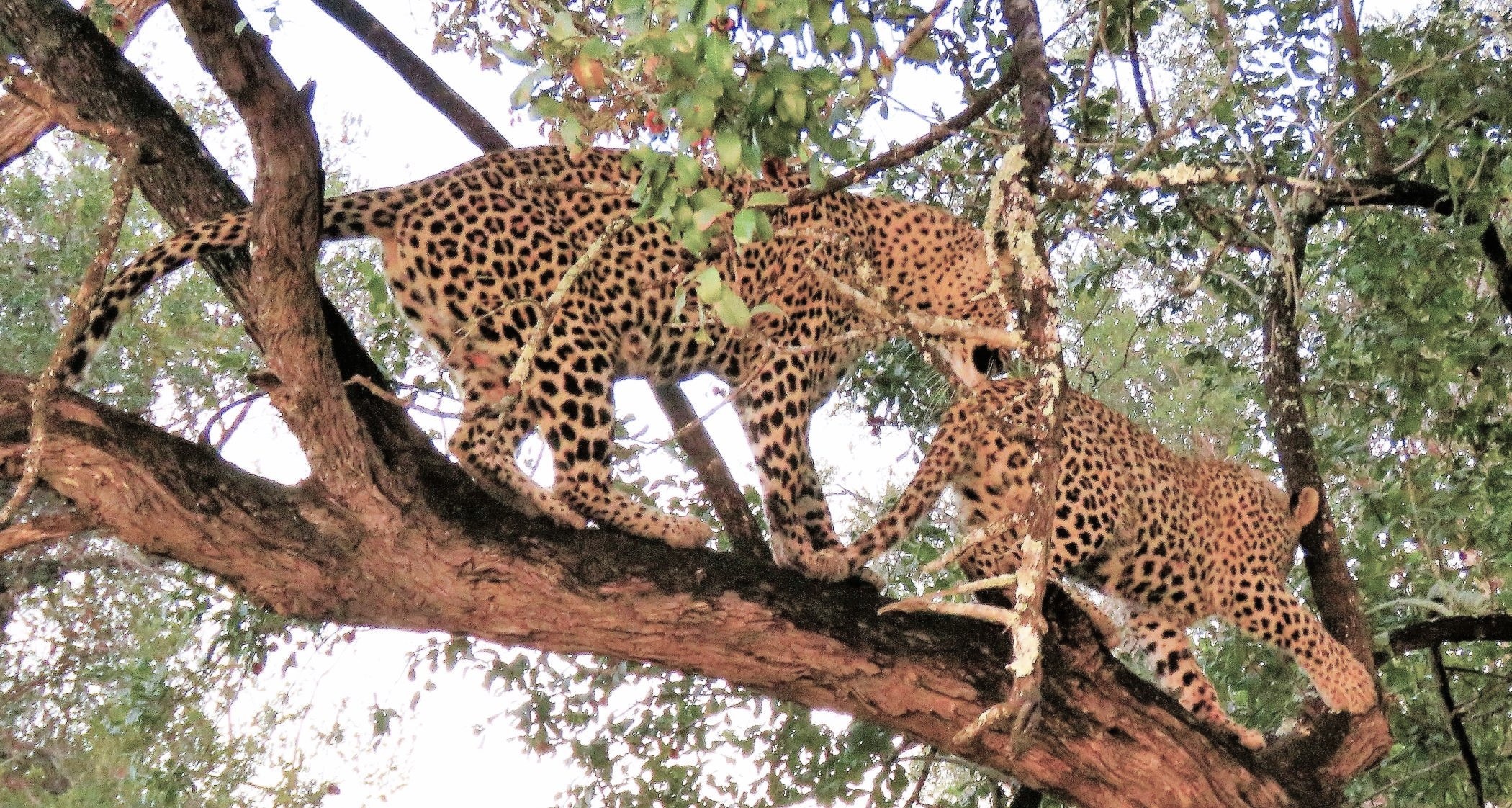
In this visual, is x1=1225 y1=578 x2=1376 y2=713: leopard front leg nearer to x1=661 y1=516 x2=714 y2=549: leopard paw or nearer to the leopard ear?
the leopard ear

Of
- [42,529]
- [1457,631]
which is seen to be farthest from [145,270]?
[1457,631]

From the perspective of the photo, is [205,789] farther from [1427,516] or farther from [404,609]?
[1427,516]

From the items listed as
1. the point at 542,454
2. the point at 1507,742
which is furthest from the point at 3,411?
the point at 1507,742

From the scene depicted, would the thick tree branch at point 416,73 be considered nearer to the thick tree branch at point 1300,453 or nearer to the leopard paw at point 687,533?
the leopard paw at point 687,533

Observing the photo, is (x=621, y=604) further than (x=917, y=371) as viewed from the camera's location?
No

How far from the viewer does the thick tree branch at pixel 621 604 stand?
3.76m

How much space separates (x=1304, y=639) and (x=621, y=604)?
9.84ft

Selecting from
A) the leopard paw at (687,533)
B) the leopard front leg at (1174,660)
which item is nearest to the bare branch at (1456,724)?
the leopard front leg at (1174,660)

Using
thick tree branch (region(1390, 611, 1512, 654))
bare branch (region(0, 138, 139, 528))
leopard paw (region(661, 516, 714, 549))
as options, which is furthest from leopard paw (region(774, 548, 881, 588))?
bare branch (region(0, 138, 139, 528))

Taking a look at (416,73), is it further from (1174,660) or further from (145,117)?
(1174,660)

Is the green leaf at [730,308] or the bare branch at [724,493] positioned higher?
the bare branch at [724,493]

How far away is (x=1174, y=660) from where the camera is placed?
602 cm

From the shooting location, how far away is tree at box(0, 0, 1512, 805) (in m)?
3.22

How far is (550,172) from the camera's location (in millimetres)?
5246
